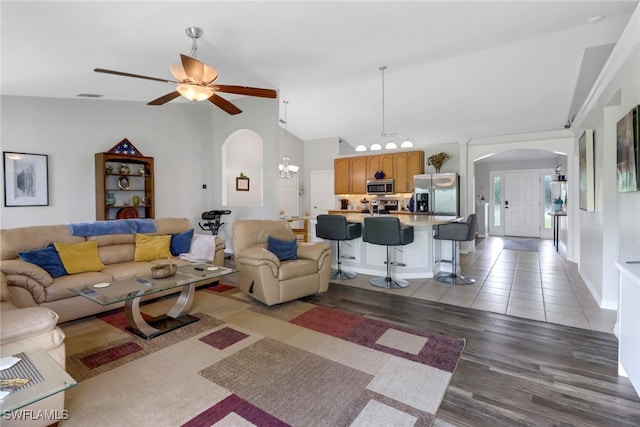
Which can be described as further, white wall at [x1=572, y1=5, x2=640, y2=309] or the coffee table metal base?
the coffee table metal base

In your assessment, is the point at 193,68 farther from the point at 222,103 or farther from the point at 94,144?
the point at 94,144

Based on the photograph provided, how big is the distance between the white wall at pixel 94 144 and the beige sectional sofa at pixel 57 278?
6.15 feet

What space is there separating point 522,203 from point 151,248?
33.1 feet

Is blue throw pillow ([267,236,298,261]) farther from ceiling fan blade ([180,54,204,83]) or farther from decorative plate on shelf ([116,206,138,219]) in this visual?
decorative plate on shelf ([116,206,138,219])

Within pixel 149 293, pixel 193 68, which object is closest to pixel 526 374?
pixel 149 293

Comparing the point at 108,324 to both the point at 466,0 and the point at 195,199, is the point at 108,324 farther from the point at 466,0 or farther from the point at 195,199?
the point at 466,0

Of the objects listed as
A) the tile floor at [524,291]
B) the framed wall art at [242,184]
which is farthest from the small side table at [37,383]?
the framed wall art at [242,184]

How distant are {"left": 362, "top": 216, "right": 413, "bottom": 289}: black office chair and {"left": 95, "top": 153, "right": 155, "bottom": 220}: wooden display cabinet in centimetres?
406

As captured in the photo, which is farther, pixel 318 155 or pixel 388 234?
pixel 318 155

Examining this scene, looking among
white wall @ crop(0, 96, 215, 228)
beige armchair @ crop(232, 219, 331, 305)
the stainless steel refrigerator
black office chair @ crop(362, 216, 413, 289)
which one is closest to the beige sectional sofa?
beige armchair @ crop(232, 219, 331, 305)

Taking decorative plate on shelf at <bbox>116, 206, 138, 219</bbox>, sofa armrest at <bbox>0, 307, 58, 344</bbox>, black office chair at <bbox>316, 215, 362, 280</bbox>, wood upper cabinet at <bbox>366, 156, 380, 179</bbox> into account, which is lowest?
sofa armrest at <bbox>0, 307, 58, 344</bbox>

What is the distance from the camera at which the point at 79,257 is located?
339 cm

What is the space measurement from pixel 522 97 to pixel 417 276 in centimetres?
351

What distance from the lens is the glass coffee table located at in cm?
257
